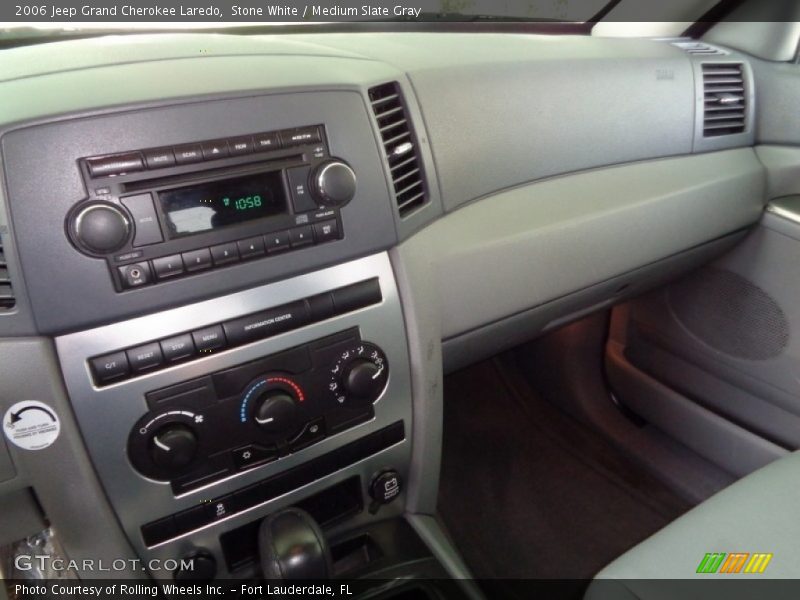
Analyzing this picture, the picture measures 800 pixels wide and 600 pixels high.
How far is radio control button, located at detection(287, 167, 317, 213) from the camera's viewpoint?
748mm

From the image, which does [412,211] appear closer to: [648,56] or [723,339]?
[648,56]

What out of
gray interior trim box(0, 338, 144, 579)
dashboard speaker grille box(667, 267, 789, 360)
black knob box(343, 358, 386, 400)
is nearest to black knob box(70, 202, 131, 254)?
gray interior trim box(0, 338, 144, 579)

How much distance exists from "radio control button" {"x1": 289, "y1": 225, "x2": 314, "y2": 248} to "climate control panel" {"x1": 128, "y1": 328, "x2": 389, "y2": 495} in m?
0.13

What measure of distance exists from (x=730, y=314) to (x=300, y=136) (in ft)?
4.00

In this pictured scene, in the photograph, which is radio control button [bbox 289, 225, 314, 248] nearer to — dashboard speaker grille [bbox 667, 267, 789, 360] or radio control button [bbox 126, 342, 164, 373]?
radio control button [bbox 126, 342, 164, 373]

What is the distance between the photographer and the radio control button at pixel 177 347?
27.3 inches

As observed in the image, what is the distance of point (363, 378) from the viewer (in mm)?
829

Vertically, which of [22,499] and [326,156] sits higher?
[326,156]

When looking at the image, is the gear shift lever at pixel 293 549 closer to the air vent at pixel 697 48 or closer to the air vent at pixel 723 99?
the air vent at pixel 723 99

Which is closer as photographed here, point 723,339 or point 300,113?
point 300,113

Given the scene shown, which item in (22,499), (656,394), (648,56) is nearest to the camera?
(22,499)

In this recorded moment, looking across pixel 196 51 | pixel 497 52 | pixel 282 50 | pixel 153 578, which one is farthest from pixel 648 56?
pixel 153 578

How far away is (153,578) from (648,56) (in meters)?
1.29

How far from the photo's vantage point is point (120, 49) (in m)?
0.79
